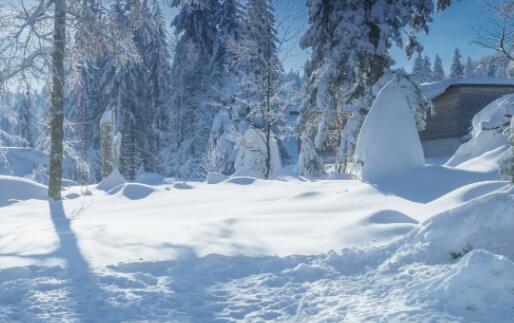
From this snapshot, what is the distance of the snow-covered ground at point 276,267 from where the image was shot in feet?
11.3

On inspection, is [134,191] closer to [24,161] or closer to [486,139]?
[486,139]

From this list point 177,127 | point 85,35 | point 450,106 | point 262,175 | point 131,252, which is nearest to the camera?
point 131,252

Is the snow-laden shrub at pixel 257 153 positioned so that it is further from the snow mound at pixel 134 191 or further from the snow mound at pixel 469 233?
the snow mound at pixel 469 233

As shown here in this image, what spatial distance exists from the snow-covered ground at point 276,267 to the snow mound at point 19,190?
5.33m

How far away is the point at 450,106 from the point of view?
26578 millimetres

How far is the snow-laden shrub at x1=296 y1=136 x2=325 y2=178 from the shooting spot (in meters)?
19.8

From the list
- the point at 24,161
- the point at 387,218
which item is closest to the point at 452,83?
the point at 387,218

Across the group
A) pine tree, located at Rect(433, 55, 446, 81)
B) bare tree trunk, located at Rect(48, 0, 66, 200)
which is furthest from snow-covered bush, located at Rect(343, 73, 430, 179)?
pine tree, located at Rect(433, 55, 446, 81)

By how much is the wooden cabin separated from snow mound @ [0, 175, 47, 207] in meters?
21.8

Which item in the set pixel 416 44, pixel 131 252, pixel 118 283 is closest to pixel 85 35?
pixel 131 252

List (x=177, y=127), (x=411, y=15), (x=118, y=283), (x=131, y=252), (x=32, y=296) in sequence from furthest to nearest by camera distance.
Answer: (x=177, y=127) → (x=411, y=15) → (x=131, y=252) → (x=118, y=283) → (x=32, y=296)

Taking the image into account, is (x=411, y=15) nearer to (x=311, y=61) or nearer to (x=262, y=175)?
(x=311, y=61)

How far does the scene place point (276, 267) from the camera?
455 cm

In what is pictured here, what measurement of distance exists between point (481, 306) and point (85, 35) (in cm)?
876
